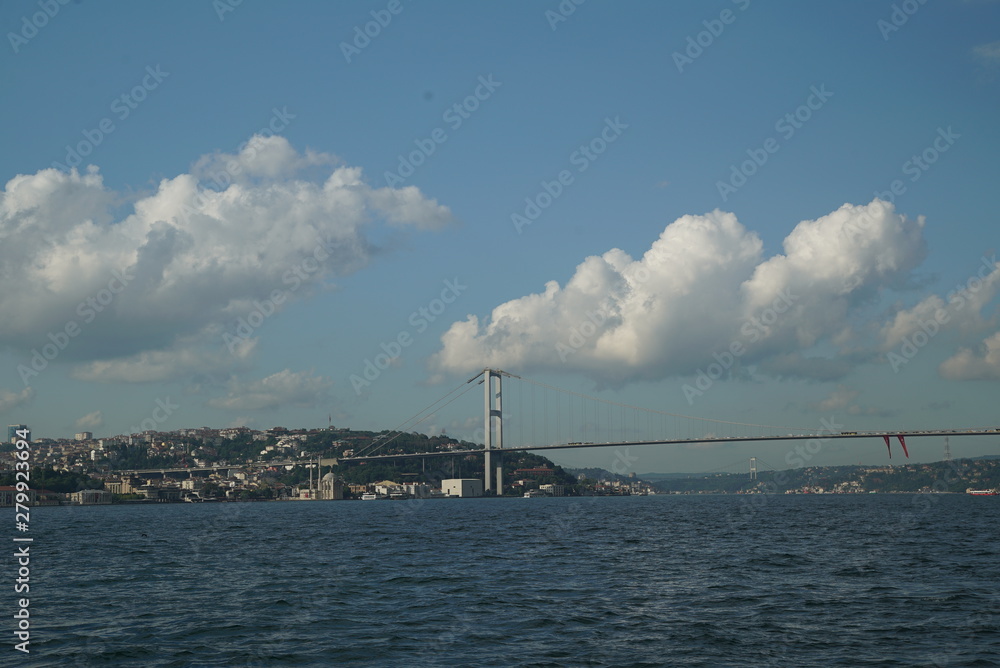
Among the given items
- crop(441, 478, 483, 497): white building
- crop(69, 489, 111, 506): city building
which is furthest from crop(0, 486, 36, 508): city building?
crop(441, 478, 483, 497): white building

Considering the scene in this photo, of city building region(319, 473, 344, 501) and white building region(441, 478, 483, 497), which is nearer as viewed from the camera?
white building region(441, 478, 483, 497)

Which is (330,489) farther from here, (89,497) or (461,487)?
(89,497)

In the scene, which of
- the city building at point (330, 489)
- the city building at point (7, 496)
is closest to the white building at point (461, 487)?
the city building at point (330, 489)

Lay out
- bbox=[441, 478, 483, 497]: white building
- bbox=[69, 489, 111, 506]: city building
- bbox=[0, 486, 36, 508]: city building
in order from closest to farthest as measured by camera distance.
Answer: bbox=[0, 486, 36, 508]: city building, bbox=[69, 489, 111, 506]: city building, bbox=[441, 478, 483, 497]: white building

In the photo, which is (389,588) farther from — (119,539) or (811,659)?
(119,539)

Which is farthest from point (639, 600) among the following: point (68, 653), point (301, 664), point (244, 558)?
point (244, 558)

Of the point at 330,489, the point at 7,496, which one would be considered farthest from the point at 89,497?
the point at 330,489

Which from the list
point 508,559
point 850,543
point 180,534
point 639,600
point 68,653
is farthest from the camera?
point 180,534

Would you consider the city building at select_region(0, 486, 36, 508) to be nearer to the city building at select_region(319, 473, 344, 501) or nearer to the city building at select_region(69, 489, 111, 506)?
the city building at select_region(69, 489, 111, 506)
